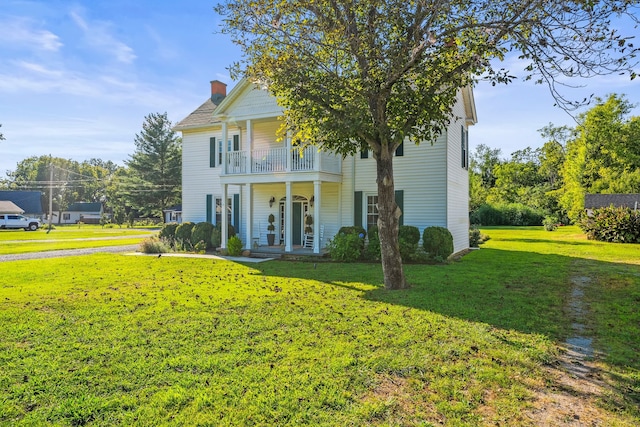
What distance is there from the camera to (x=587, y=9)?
249 inches

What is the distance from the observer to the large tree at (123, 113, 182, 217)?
46.1 meters

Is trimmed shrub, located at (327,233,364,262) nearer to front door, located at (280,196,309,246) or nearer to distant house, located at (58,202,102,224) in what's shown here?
front door, located at (280,196,309,246)

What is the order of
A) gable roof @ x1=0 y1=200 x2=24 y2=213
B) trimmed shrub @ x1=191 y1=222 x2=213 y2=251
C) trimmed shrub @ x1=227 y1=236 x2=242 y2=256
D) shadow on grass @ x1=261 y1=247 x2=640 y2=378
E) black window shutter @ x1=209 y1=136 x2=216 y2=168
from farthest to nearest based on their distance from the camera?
gable roof @ x1=0 y1=200 x2=24 y2=213, black window shutter @ x1=209 y1=136 x2=216 y2=168, trimmed shrub @ x1=191 y1=222 x2=213 y2=251, trimmed shrub @ x1=227 y1=236 x2=242 y2=256, shadow on grass @ x1=261 y1=247 x2=640 y2=378

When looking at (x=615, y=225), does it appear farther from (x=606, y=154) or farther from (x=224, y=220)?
(x=224, y=220)

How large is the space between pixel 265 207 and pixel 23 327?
12.5 meters

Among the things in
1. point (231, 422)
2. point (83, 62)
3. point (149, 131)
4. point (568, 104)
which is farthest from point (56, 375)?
point (149, 131)

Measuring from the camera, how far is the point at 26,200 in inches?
2350

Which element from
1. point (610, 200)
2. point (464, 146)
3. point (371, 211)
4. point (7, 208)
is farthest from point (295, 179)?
point (7, 208)

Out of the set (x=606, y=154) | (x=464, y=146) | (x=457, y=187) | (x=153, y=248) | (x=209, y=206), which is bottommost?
(x=153, y=248)

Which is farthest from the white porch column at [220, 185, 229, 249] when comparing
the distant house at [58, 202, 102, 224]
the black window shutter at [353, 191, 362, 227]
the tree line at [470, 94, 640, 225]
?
the distant house at [58, 202, 102, 224]

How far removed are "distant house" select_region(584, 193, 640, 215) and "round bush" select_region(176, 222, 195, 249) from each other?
25.5m

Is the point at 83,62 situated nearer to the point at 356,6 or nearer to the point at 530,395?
the point at 356,6

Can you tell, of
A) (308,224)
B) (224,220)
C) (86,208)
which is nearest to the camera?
(224,220)

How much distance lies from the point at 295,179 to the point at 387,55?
7491 mm
